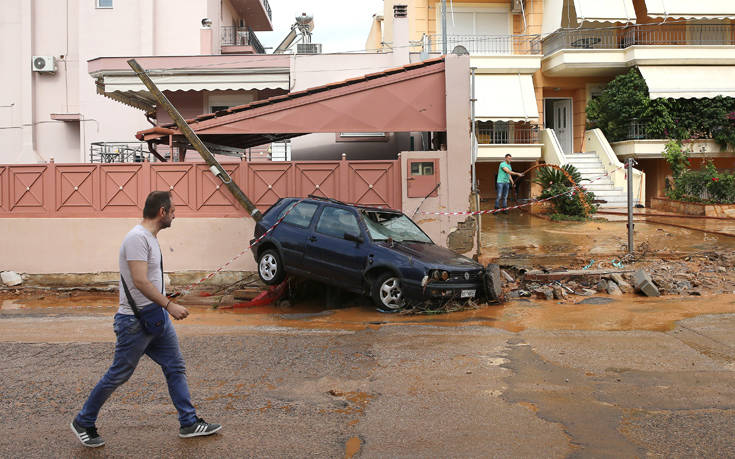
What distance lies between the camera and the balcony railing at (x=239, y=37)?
27.5m

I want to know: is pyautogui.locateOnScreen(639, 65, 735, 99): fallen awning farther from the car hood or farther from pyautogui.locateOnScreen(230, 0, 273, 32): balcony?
pyautogui.locateOnScreen(230, 0, 273, 32): balcony

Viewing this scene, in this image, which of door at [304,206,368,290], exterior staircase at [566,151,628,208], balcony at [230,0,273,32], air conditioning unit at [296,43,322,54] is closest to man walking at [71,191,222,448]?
door at [304,206,368,290]

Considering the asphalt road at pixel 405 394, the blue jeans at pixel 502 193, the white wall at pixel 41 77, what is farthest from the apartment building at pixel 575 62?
the asphalt road at pixel 405 394

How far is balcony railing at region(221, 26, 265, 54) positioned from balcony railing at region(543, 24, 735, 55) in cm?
1188

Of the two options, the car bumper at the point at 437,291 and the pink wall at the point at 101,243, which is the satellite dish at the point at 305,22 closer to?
the pink wall at the point at 101,243

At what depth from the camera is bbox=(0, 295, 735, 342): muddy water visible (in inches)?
351

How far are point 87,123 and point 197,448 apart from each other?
19.7 metres

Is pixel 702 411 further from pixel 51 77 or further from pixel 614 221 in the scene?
pixel 51 77

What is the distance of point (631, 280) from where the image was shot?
36.6ft

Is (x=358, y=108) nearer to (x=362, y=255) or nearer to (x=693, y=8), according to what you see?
(x=362, y=255)

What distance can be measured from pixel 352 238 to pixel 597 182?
13.8 m

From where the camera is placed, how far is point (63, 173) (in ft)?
47.0

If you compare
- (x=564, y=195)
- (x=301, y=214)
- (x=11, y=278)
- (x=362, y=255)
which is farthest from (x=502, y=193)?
(x=11, y=278)

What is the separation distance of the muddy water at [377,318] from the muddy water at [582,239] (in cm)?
299
